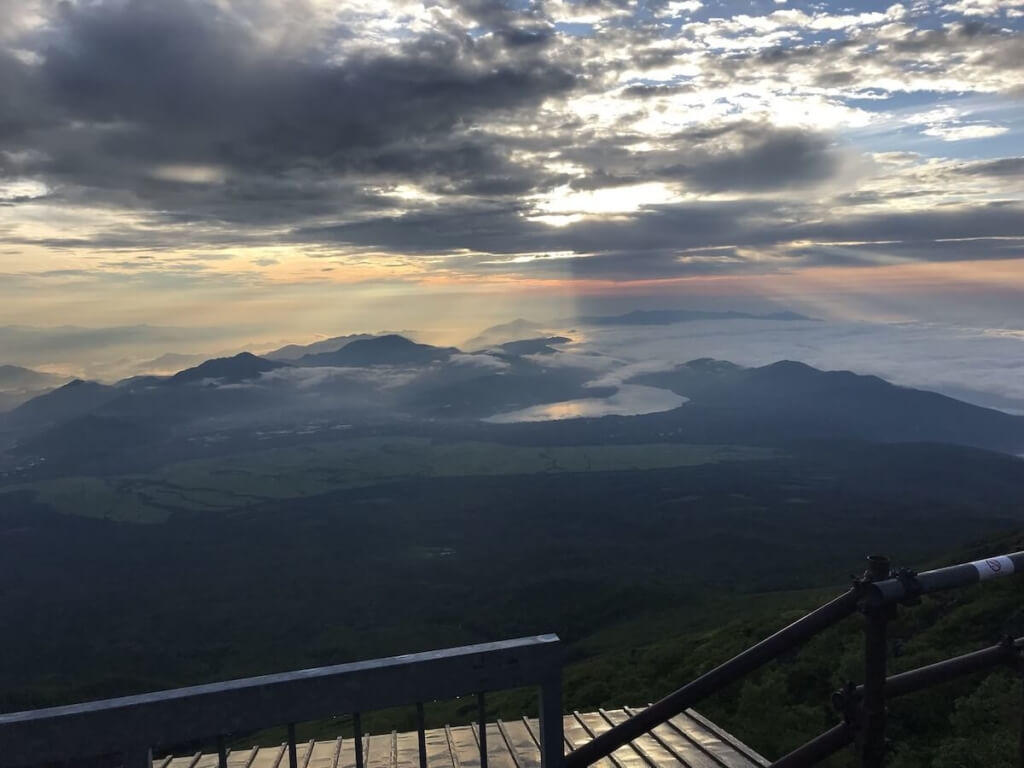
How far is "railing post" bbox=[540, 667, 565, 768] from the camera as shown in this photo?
300 inches

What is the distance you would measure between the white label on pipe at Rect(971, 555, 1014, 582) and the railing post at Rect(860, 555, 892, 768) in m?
0.87

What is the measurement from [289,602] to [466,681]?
606 ft

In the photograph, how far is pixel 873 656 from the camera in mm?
6285

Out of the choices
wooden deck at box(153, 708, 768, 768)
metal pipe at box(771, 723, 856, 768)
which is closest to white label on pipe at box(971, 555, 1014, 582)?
metal pipe at box(771, 723, 856, 768)

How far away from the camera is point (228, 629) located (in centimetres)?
15938

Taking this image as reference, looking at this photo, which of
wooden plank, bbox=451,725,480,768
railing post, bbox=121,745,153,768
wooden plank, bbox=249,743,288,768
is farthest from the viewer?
wooden plank, bbox=249,743,288,768

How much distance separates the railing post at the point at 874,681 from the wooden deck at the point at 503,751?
131 inches

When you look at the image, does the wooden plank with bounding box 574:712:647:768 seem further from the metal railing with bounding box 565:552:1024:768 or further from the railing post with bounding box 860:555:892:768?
the railing post with bounding box 860:555:892:768

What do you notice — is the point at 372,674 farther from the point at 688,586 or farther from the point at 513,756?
the point at 688,586

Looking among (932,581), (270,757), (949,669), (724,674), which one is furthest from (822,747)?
(270,757)

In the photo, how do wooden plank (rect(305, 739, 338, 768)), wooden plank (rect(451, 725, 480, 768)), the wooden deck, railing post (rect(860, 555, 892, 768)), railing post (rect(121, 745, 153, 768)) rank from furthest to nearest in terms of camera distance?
wooden plank (rect(305, 739, 338, 768)) → the wooden deck → wooden plank (rect(451, 725, 480, 768)) → railing post (rect(121, 745, 153, 768)) → railing post (rect(860, 555, 892, 768))

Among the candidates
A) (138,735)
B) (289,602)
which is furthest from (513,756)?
(289,602)

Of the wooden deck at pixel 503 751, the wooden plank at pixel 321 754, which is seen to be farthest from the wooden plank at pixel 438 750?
the wooden plank at pixel 321 754

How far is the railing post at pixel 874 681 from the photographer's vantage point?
20.3 feet
